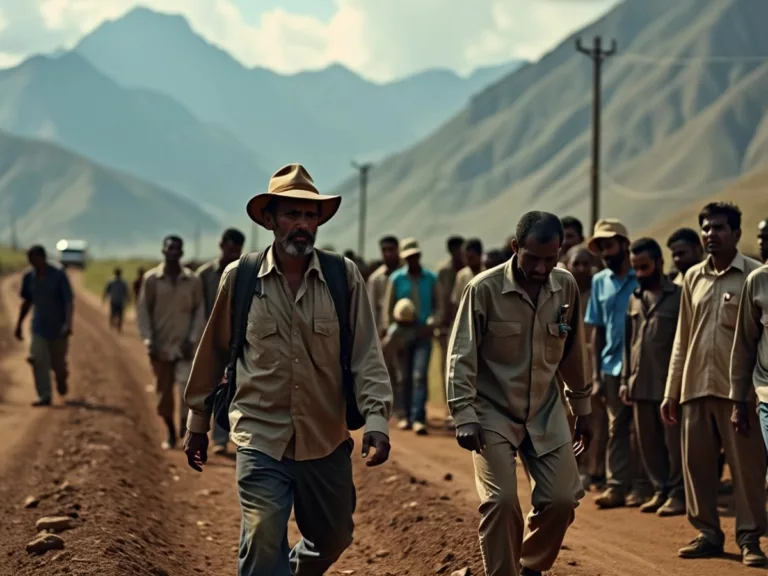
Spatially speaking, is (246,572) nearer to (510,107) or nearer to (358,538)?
(358,538)

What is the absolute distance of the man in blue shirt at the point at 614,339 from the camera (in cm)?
1020

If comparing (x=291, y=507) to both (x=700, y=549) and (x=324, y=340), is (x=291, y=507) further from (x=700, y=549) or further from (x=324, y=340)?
(x=700, y=549)

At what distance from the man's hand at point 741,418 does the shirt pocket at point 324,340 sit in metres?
2.96

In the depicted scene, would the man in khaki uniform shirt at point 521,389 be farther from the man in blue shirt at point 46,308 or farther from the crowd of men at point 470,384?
the man in blue shirt at point 46,308

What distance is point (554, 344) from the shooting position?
20.9 feet

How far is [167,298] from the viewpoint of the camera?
13.5 metres

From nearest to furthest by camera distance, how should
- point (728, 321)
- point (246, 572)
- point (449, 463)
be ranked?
point (246, 572)
point (728, 321)
point (449, 463)

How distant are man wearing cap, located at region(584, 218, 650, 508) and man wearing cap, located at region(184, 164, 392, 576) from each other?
4.59 metres

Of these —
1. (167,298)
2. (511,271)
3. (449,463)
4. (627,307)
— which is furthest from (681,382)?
(167,298)

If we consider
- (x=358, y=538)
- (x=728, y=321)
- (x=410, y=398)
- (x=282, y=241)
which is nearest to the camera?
(x=282, y=241)

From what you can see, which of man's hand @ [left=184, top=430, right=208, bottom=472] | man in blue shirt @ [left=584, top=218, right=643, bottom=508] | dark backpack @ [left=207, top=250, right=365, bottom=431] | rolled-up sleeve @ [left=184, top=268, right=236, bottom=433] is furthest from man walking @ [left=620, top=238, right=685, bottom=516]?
man's hand @ [left=184, top=430, right=208, bottom=472]

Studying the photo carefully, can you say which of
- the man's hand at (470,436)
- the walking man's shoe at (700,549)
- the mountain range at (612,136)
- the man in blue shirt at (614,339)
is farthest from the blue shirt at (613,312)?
the mountain range at (612,136)

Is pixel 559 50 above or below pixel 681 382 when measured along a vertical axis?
above

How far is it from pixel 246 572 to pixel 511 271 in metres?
1.95
